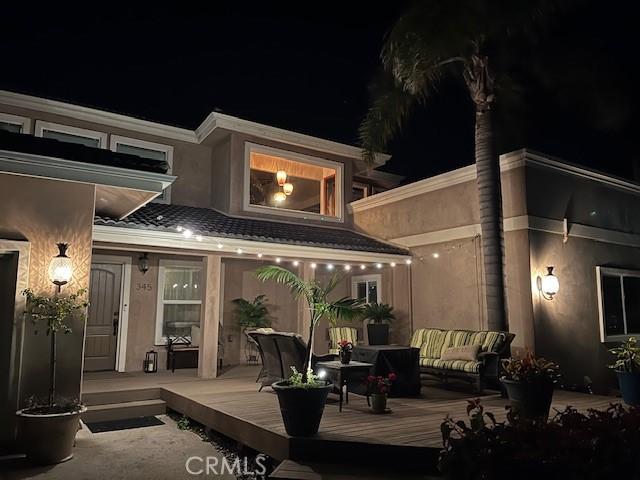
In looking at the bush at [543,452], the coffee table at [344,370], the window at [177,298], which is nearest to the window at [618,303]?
the coffee table at [344,370]

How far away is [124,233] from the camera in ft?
24.2

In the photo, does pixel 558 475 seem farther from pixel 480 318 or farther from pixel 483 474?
pixel 480 318

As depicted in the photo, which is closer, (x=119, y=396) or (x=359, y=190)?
(x=119, y=396)

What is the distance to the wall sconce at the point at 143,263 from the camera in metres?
9.97

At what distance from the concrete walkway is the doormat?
236mm

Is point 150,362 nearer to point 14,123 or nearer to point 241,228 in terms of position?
point 241,228

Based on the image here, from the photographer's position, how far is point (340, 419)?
5.68 m

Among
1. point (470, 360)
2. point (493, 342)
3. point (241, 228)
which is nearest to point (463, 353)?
point (470, 360)

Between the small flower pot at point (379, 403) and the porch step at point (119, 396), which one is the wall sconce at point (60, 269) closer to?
the porch step at point (119, 396)

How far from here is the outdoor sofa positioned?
24.3 feet

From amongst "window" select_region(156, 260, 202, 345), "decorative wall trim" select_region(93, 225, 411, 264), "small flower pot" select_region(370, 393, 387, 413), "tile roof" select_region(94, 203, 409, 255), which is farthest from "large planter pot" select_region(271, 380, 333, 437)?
"window" select_region(156, 260, 202, 345)

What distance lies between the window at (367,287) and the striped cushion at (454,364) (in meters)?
3.39

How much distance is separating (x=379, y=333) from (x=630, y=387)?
4.86 m

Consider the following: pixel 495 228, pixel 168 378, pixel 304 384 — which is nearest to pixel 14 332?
pixel 304 384
